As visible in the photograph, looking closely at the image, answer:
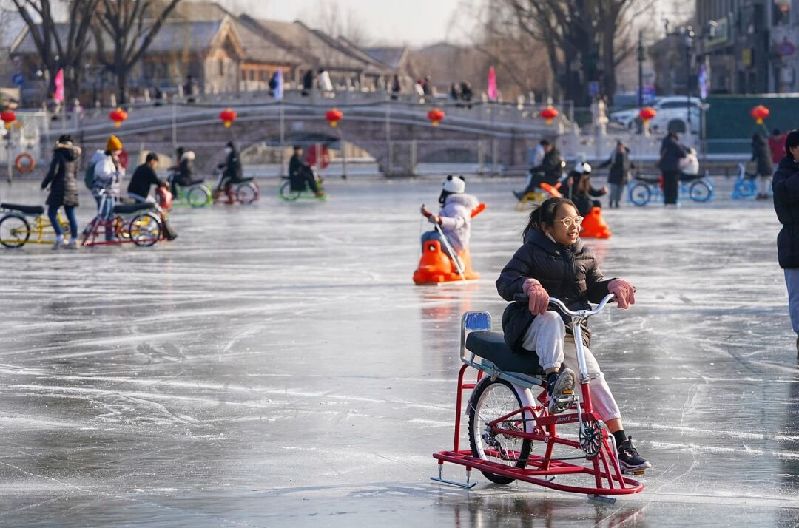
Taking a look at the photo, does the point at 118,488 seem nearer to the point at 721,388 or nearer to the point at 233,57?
the point at 721,388

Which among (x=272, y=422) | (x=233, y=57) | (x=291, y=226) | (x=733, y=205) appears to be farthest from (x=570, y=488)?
(x=233, y=57)

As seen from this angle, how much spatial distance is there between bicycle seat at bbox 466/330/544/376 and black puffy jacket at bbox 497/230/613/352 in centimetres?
5

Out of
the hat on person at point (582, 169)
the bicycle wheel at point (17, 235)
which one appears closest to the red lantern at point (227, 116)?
the bicycle wheel at point (17, 235)

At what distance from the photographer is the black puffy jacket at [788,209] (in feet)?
42.6

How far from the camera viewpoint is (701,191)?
4078 centimetres

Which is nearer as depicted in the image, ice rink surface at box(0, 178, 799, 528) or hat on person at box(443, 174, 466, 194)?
ice rink surface at box(0, 178, 799, 528)

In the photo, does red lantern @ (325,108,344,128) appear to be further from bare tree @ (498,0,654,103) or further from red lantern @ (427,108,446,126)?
bare tree @ (498,0,654,103)

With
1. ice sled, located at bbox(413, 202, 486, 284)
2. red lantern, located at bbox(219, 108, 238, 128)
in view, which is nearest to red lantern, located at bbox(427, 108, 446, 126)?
red lantern, located at bbox(219, 108, 238, 128)

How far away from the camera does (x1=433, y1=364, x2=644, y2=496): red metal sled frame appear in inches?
322

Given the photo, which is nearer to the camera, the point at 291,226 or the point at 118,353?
the point at 118,353

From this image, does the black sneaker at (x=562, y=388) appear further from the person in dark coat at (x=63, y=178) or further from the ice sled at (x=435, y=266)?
the person in dark coat at (x=63, y=178)

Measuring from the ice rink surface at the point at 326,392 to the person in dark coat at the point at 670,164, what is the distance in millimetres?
12214

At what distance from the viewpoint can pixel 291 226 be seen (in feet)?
109

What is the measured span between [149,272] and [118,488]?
14043mm
